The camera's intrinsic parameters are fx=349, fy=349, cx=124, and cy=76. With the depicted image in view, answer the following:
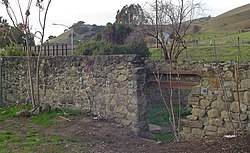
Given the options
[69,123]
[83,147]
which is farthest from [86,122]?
[83,147]

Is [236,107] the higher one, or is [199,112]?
[236,107]

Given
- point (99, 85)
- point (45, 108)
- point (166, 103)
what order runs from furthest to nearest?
point (166, 103) < point (45, 108) < point (99, 85)

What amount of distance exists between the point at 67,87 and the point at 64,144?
4.09m

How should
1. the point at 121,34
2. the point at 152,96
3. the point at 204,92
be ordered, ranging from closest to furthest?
1. the point at 204,92
2. the point at 152,96
3. the point at 121,34

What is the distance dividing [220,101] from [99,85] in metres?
3.78

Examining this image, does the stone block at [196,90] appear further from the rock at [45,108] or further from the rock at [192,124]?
the rock at [45,108]

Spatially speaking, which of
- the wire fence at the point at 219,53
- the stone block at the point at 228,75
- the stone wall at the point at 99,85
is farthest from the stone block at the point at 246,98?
the wire fence at the point at 219,53

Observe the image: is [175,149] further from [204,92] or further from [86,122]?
[86,122]

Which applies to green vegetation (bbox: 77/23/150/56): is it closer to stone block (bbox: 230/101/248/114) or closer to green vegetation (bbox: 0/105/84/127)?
green vegetation (bbox: 0/105/84/127)

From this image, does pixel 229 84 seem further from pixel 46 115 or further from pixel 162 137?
pixel 46 115

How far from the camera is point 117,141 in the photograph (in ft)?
25.2

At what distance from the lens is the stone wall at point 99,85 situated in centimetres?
918

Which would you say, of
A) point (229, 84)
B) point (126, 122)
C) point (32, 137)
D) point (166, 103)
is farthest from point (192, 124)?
point (166, 103)

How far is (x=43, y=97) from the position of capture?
474 inches
